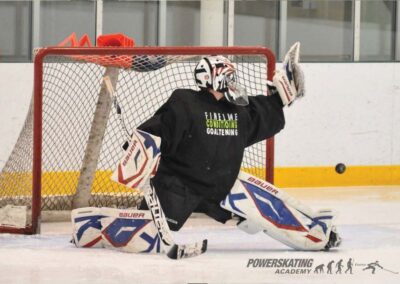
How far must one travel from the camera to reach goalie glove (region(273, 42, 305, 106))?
5.07m

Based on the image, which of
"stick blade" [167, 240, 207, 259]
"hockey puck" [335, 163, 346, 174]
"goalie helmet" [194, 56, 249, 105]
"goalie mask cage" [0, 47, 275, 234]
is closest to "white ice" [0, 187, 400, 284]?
"stick blade" [167, 240, 207, 259]

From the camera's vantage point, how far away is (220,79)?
4.90 m

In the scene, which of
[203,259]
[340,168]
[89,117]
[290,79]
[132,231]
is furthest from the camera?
[340,168]

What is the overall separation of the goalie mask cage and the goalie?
0.66 m

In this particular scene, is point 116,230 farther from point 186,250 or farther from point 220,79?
point 220,79

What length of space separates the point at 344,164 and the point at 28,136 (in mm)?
2862

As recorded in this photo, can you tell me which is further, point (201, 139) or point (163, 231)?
point (201, 139)

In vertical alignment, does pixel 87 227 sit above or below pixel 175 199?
below

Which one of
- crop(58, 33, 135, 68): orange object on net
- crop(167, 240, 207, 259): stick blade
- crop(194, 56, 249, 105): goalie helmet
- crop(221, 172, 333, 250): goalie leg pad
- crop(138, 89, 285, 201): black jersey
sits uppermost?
crop(58, 33, 135, 68): orange object on net

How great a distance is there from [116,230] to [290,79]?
1003 millimetres

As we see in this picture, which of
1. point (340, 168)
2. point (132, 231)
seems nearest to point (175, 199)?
point (132, 231)

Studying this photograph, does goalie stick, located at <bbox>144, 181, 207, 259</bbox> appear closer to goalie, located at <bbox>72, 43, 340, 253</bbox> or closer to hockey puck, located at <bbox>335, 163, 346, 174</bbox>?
goalie, located at <bbox>72, 43, 340, 253</bbox>

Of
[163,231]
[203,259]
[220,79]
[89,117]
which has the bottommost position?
[203,259]

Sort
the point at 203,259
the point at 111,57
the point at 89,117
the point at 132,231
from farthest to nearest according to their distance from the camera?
the point at 89,117
the point at 111,57
the point at 132,231
the point at 203,259
